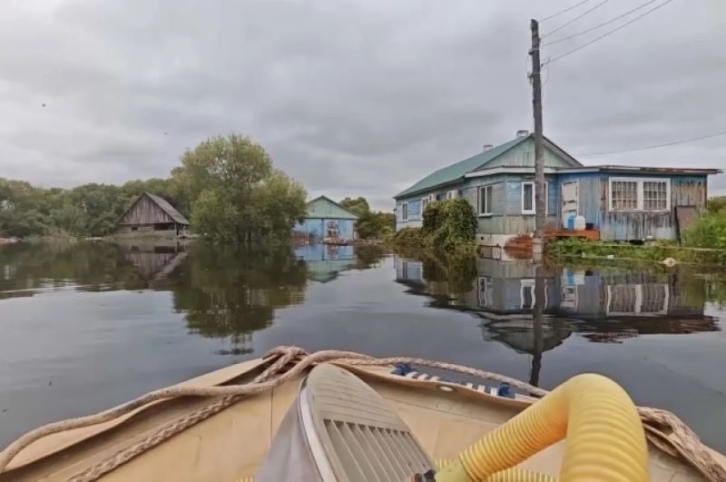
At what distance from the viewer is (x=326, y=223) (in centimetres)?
4453

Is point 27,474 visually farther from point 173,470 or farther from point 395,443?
point 395,443

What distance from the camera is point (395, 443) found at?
146cm

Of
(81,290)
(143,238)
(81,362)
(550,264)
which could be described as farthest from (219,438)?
(143,238)

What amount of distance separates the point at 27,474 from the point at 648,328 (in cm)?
566

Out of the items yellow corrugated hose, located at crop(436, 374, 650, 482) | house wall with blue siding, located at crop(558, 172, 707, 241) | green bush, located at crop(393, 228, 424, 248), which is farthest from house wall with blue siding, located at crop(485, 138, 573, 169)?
yellow corrugated hose, located at crop(436, 374, 650, 482)

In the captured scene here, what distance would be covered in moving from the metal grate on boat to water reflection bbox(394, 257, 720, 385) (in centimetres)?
260

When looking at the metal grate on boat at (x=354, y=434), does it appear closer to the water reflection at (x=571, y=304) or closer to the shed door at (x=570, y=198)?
the water reflection at (x=571, y=304)

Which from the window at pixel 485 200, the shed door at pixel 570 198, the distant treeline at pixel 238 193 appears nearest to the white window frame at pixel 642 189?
the shed door at pixel 570 198

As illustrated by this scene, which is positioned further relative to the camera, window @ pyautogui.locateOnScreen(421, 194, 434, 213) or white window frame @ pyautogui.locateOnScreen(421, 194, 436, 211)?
window @ pyautogui.locateOnScreen(421, 194, 434, 213)

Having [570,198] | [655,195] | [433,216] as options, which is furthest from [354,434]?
[433,216]

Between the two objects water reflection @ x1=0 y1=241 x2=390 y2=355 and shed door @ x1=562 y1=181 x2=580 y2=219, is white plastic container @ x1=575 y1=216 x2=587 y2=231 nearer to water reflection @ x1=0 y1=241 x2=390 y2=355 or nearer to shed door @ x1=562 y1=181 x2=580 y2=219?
shed door @ x1=562 y1=181 x2=580 y2=219

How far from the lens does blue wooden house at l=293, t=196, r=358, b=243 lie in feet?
144

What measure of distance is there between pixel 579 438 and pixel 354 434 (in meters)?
0.69

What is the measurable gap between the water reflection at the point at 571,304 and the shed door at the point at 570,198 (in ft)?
26.1
